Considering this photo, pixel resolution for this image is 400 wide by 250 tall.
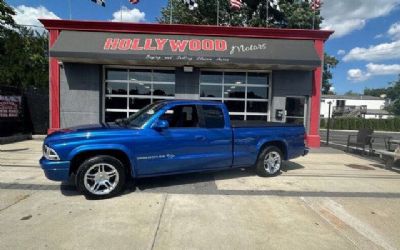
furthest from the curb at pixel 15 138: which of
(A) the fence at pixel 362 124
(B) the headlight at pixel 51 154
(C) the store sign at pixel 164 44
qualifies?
(A) the fence at pixel 362 124

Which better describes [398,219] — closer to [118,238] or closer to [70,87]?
[118,238]

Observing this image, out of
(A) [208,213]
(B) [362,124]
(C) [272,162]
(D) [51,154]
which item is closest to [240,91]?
(C) [272,162]

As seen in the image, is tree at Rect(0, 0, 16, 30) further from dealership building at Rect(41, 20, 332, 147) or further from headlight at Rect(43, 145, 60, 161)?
headlight at Rect(43, 145, 60, 161)

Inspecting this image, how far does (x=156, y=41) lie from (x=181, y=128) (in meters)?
7.58

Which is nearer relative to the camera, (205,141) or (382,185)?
(205,141)

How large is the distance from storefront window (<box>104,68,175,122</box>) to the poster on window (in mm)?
3971

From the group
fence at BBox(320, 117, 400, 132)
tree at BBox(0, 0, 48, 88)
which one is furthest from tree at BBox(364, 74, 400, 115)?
tree at BBox(0, 0, 48, 88)

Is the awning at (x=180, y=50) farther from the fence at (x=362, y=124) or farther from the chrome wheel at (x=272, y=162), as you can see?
the fence at (x=362, y=124)

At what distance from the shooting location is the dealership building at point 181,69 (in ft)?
42.6

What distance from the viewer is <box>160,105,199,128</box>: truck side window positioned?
677 cm

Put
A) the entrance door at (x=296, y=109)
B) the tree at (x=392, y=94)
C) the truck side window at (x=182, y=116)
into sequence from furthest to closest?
the tree at (x=392, y=94) → the entrance door at (x=296, y=109) → the truck side window at (x=182, y=116)

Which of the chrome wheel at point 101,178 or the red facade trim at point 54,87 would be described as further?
the red facade trim at point 54,87

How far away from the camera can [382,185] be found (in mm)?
7570

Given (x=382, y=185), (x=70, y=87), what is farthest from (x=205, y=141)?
(x=70, y=87)
